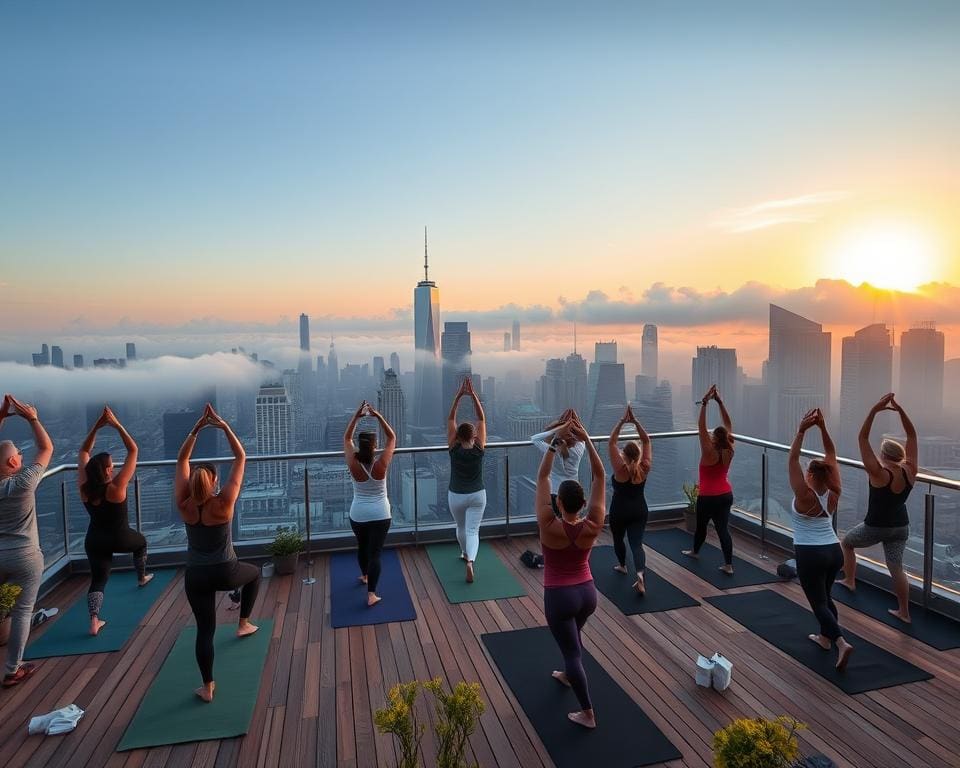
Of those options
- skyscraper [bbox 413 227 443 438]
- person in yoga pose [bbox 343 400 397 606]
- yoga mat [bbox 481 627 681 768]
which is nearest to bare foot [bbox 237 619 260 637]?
person in yoga pose [bbox 343 400 397 606]

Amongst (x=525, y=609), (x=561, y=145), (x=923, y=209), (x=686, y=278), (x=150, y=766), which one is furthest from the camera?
(x=686, y=278)

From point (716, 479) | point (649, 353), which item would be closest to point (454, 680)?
point (716, 479)

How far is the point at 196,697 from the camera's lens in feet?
12.8

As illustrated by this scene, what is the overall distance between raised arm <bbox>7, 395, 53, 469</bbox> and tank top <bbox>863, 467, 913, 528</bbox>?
6.84 metres

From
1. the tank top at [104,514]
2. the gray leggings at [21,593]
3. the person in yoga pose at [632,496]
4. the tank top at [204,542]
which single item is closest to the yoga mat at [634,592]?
the person in yoga pose at [632,496]

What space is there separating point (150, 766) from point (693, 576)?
498cm

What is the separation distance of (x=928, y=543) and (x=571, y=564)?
3.82 metres

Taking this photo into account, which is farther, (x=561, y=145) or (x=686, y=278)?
(x=686, y=278)

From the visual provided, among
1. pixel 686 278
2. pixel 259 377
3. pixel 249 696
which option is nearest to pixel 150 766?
pixel 249 696

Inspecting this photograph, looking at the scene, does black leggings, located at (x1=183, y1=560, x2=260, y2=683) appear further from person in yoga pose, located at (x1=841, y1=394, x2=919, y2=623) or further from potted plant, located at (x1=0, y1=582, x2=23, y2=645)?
person in yoga pose, located at (x1=841, y1=394, x2=919, y2=623)

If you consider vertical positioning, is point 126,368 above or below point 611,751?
above

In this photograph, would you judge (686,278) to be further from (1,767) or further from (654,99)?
(1,767)

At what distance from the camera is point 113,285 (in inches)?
444

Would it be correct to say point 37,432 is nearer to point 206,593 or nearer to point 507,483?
point 206,593
